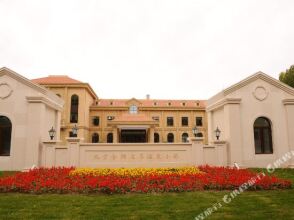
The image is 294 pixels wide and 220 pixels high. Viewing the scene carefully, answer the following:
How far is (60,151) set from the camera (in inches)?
592

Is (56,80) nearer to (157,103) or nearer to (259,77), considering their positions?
(157,103)

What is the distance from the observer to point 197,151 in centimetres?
1504

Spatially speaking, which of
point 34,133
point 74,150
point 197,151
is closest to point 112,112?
point 34,133

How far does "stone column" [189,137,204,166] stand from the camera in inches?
590

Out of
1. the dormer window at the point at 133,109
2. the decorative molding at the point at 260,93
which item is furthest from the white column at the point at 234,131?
the dormer window at the point at 133,109

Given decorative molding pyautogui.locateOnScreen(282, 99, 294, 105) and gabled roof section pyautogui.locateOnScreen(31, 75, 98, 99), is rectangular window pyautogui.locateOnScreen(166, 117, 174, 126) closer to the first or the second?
gabled roof section pyautogui.locateOnScreen(31, 75, 98, 99)

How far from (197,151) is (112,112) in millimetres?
35331

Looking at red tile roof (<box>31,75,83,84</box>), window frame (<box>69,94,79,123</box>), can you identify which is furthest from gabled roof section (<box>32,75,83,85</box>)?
window frame (<box>69,94,79,123</box>)

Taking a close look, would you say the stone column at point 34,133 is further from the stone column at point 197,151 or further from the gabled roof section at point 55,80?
the gabled roof section at point 55,80

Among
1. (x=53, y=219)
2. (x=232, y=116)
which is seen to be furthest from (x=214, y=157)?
(x=53, y=219)

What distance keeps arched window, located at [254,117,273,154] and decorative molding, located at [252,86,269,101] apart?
1303 millimetres

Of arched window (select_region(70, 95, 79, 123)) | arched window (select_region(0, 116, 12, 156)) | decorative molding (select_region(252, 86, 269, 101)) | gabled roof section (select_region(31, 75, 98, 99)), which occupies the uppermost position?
gabled roof section (select_region(31, 75, 98, 99))

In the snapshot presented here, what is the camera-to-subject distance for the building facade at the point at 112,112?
43250 mm

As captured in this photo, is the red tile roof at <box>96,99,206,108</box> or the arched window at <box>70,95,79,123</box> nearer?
the arched window at <box>70,95,79,123</box>
